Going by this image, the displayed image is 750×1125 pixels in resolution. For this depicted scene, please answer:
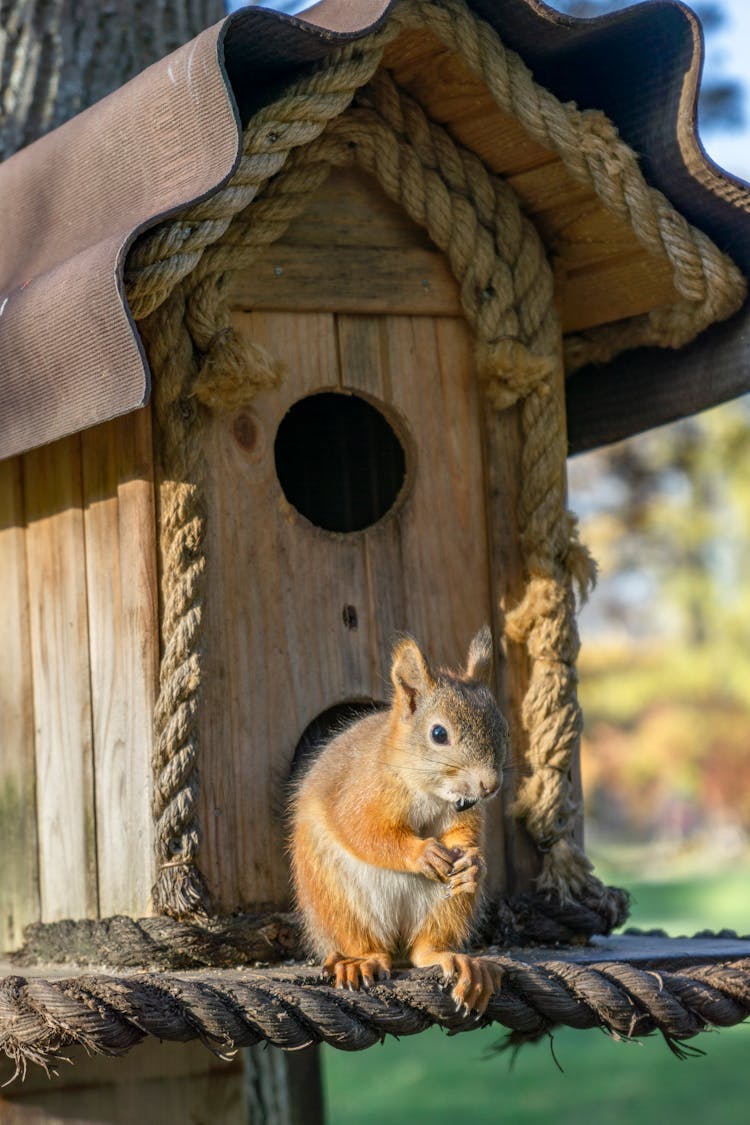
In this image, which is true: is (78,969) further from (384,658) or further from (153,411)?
(153,411)

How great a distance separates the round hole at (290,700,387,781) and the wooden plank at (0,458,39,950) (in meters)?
0.61

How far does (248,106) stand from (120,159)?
0.87 feet

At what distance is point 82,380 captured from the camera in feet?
9.16

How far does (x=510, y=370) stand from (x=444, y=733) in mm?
919

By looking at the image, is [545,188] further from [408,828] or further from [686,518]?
[686,518]

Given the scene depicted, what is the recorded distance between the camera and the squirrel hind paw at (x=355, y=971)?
266cm

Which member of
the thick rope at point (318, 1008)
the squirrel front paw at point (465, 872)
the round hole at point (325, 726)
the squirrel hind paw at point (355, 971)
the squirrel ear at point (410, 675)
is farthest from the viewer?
the round hole at point (325, 726)

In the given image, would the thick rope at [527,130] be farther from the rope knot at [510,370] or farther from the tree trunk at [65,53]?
the tree trunk at [65,53]

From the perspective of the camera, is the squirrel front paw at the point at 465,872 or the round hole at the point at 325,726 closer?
the squirrel front paw at the point at 465,872

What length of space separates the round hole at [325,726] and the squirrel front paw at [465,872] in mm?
481

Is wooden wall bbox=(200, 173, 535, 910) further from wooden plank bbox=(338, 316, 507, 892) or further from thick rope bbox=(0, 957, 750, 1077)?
thick rope bbox=(0, 957, 750, 1077)

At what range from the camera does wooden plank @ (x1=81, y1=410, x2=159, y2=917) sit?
10.1ft

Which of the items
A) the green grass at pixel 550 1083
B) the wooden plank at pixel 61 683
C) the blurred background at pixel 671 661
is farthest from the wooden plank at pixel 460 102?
the blurred background at pixel 671 661

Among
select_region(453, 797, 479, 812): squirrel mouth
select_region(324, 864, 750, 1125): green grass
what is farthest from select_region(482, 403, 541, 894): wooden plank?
select_region(324, 864, 750, 1125): green grass
